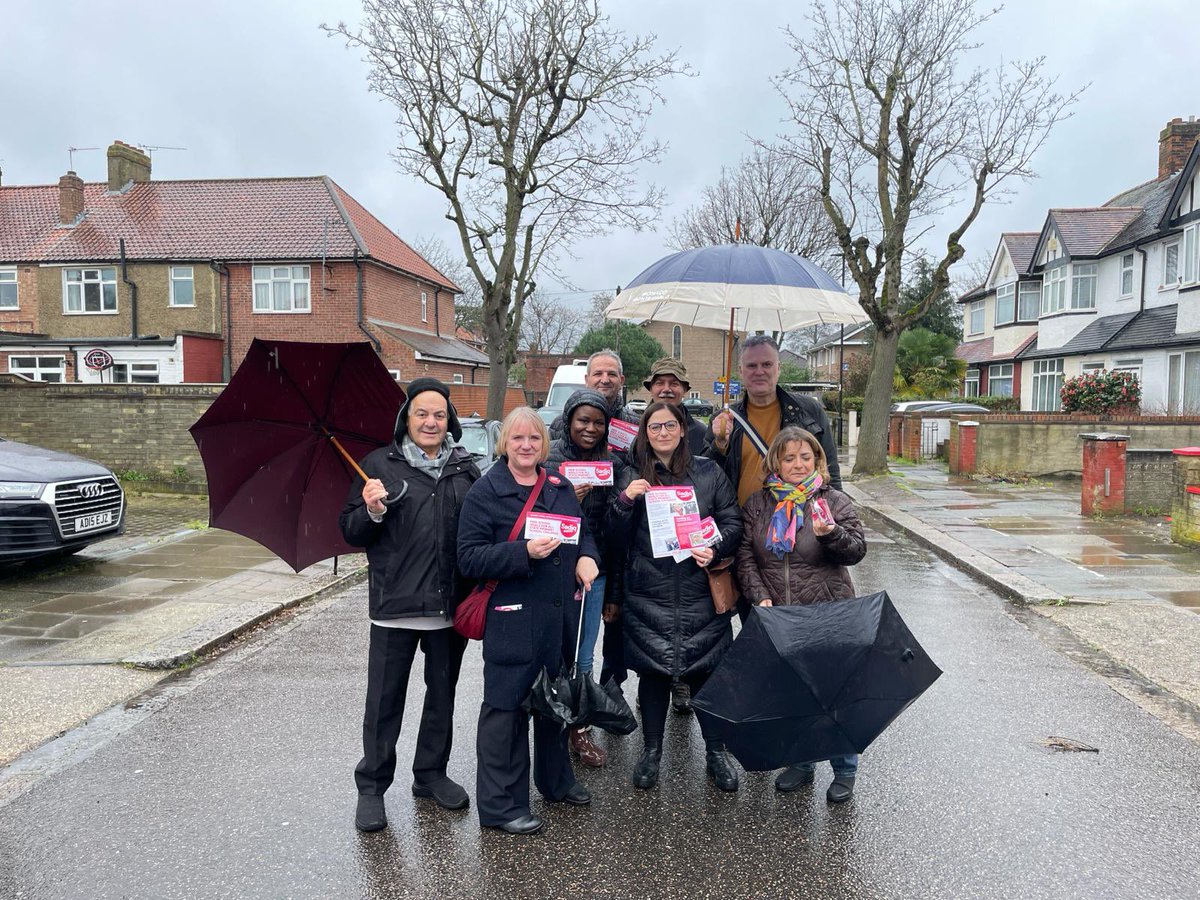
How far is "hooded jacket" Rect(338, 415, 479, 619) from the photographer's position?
3.61m

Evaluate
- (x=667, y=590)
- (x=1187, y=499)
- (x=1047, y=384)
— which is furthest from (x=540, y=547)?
(x=1047, y=384)

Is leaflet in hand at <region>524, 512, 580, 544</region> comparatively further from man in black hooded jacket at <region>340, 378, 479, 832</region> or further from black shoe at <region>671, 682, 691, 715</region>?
black shoe at <region>671, 682, 691, 715</region>

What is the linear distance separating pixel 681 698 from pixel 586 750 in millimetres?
873

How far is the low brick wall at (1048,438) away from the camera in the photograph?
56.5 feet

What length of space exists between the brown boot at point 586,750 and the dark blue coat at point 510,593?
2.73ft

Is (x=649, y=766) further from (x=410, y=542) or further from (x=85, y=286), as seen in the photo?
(x=85, y=286)

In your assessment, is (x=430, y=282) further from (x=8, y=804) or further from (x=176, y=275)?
(x=8, y=804)

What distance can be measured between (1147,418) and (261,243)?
26.7 meters

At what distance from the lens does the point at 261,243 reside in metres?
29.9

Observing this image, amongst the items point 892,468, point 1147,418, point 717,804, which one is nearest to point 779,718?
point 717,804

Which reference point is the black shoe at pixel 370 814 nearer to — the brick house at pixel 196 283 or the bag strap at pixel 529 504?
the bag strap at pixel 529 504

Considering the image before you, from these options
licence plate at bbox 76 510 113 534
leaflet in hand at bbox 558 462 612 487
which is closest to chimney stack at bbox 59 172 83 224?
licence plate at bbox 76 510 113 534

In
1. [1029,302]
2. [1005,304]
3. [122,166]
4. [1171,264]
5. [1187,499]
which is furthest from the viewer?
[1005,304]

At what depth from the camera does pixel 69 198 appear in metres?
31.5
